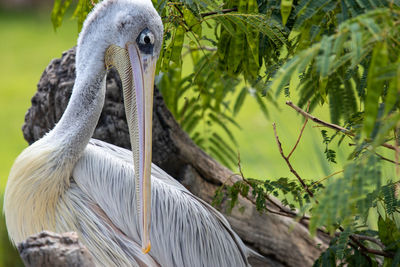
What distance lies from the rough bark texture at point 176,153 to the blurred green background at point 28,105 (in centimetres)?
145

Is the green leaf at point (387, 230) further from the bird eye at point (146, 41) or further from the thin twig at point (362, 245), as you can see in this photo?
the bird eye at point (146, 41)

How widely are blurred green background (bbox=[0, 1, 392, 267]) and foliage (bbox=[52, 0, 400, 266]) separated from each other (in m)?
1.62

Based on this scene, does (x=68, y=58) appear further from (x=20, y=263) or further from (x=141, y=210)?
(x=20, y=263)

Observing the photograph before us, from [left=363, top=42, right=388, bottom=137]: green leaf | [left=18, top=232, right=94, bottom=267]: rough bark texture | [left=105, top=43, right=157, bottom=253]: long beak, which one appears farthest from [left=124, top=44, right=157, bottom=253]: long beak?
[left=363, top=42, right=388, bottom=137]: green leaf

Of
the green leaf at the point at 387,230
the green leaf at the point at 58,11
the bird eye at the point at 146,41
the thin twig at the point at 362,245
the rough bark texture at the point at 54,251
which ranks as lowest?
the thin twig at the point at 362,245

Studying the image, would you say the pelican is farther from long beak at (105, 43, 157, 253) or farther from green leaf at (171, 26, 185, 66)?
Result: green leaf at (171, 26, 185, 66)

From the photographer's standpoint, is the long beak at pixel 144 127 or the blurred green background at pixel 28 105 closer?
the long beak at pixel 144 127

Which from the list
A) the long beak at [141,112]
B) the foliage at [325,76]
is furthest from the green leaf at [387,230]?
the long beak at [141,112]

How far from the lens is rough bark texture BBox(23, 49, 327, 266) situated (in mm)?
3160

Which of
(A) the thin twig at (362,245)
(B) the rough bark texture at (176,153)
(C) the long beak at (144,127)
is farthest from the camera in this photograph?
(B) the rough bark texture at (176,153)

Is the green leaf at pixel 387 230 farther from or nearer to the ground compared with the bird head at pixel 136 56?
nearer to the ground

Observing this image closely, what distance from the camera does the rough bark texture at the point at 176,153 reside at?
3.16 metres

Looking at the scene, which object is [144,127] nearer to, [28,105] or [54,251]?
[54,251]

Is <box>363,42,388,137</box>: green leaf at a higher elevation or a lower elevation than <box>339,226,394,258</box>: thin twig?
higher
